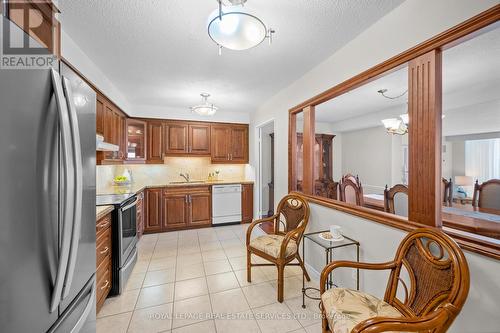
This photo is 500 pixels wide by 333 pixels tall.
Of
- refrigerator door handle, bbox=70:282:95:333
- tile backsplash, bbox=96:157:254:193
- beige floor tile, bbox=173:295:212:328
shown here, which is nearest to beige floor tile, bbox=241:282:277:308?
beige floor tile, bbox=173:295:212:328

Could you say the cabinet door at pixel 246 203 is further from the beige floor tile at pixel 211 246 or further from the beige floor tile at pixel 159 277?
the beige floor tile at pixel 159 277

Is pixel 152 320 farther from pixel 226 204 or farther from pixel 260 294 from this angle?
pixel 226 204

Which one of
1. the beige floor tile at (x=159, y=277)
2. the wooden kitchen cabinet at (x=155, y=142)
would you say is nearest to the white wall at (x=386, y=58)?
the beige floor tile at (x=159, y=277)

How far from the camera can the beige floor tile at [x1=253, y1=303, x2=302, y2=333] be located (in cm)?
172

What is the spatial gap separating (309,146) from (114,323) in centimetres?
259

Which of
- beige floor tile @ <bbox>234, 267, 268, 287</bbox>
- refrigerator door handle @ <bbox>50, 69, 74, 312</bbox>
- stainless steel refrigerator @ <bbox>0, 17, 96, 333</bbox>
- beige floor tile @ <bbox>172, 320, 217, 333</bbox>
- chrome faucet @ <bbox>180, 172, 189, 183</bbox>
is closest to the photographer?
stainless steel refrigerator @ <bbox>0, 17, 96, 333</bbox>

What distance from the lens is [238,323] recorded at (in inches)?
69.5

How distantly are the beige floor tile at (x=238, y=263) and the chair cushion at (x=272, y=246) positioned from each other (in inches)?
22.7

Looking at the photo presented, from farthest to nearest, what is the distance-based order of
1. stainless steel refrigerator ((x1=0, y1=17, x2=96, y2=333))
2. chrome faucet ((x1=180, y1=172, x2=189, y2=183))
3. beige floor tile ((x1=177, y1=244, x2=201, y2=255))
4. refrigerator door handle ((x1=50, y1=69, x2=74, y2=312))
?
1. chrome faucet ((x1=180, y1=172, x2=189, y2=183))
2. beige floor tile ((x1=177, y1=244, x2=201, y2=255))
3. refrigerator door handle ((x1=50, y1=69, x2=74, y2=312))
4. stainless steel refrigerator ((x1=0, y1=17, x2=96, y2=333))

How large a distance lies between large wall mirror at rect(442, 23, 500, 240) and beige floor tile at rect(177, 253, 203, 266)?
9.12 feet

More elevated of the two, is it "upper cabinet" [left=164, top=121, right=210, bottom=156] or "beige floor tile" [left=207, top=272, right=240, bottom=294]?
"upper cabinet" [left=164, top=121, right=210, bottom=156]

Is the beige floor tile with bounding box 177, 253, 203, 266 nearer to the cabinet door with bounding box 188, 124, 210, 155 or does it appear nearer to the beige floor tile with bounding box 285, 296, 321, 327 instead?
the beige floor tile with bounding box 285, 296, 321, 327

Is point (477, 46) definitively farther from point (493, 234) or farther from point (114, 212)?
point (114, 212)

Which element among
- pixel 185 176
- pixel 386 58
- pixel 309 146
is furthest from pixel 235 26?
pixel 185 176
